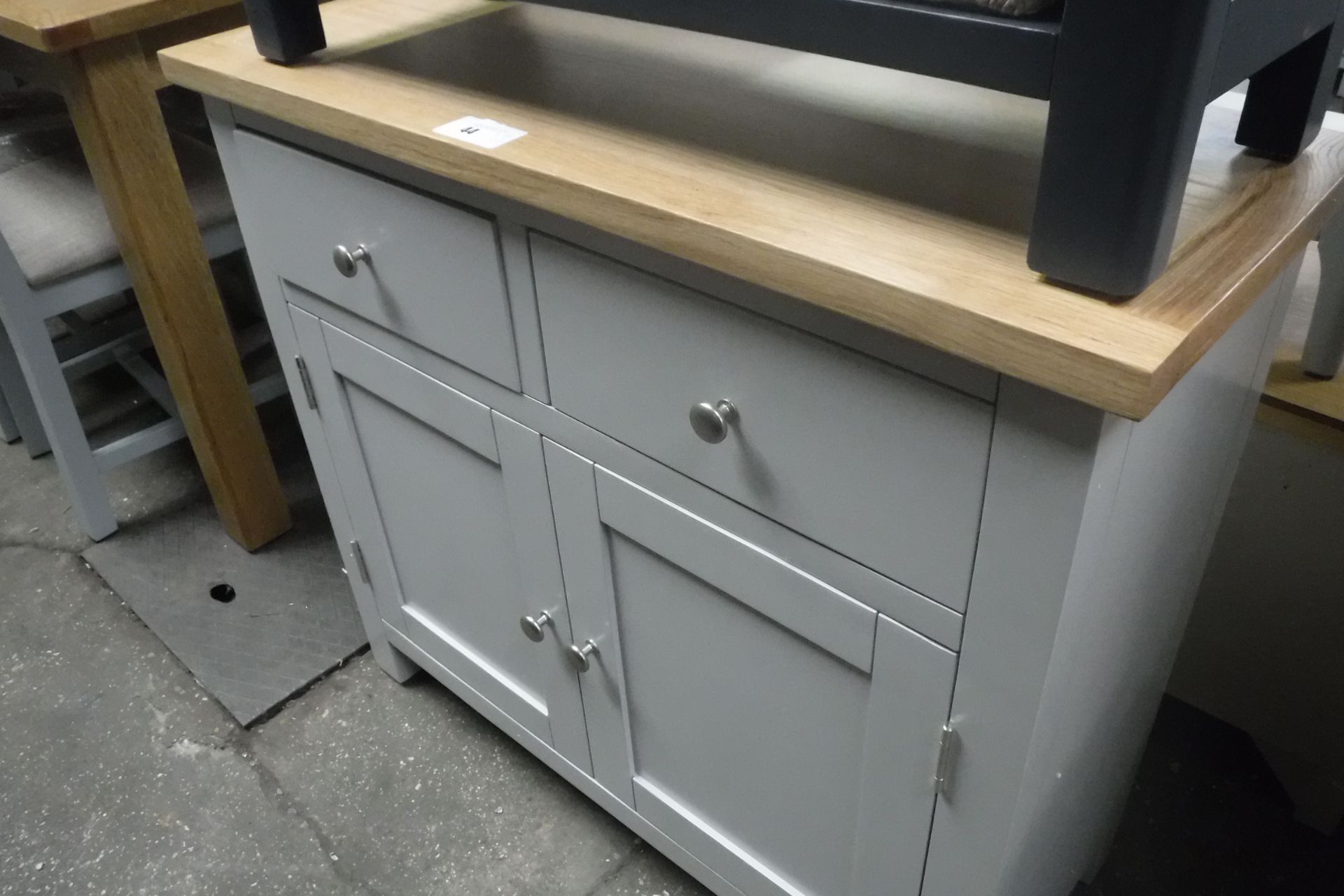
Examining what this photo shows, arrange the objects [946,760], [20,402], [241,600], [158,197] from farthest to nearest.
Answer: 1. [20,402]
2. [241,600]
3. [158,197]
4. [946,760]

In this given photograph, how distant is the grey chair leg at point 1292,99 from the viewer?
1.87ft

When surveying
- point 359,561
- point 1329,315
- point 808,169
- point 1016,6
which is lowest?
point 359,561

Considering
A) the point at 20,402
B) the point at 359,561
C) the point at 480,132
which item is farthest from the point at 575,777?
the point at 20,402

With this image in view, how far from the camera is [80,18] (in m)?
1.07

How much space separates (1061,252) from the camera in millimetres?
459

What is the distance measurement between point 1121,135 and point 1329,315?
619 millimetres

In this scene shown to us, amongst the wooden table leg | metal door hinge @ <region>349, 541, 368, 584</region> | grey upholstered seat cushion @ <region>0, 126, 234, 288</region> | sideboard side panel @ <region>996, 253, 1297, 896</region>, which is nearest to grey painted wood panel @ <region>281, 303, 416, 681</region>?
metal door hinge @ <region>349, 541, 368, 584</region>

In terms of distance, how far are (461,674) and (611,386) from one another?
1.93 ft

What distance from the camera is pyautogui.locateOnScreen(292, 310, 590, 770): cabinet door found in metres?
0.87

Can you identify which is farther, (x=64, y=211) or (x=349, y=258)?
(x=64, y=211)

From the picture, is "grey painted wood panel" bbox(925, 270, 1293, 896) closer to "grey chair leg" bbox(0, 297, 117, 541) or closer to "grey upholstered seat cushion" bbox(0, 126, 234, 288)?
"grey upholstered seat cushion" bbox(0, 126, 234, 288)

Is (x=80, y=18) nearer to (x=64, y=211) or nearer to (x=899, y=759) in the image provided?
(x=64, y=211)

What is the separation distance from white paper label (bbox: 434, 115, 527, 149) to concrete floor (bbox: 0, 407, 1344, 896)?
798 millimetres

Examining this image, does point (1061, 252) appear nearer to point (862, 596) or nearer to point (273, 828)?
point (862, 596)
